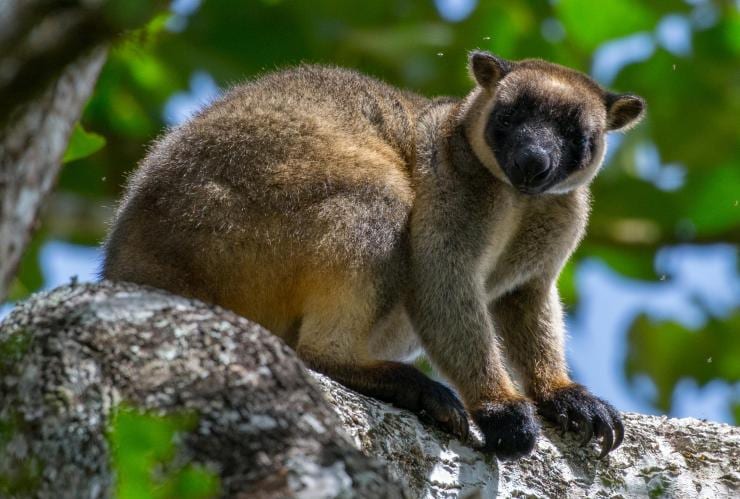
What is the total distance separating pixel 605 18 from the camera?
13.4 m

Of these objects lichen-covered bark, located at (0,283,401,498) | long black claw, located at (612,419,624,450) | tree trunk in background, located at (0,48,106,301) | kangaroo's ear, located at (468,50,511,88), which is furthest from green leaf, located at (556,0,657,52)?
tree trunk in background, located at (0,48,106,301)

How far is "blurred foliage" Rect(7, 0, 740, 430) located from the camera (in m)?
13.0

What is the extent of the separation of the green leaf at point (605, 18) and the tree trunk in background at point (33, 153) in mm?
9925

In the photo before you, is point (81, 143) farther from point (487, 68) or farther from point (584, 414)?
point (487, 68)

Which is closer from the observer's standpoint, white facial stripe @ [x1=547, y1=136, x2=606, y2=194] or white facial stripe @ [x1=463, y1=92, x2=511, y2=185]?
white facial stripe @ [x1=463, y1=92, x2=511, y2=185]

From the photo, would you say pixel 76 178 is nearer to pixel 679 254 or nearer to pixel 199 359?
pixel 679 254

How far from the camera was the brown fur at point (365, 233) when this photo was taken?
819 centimetres

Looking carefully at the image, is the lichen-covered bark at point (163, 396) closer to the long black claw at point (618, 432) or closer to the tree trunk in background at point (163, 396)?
the tree trunk in background at point (163, 396)

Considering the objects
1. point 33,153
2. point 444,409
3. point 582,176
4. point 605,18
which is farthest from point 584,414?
point 605,18

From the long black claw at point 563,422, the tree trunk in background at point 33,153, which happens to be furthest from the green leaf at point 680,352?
the tree trunk in background at point 33,153

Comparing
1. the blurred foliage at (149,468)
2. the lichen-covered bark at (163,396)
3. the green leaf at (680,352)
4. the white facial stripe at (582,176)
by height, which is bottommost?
the green leaf at (680,352)

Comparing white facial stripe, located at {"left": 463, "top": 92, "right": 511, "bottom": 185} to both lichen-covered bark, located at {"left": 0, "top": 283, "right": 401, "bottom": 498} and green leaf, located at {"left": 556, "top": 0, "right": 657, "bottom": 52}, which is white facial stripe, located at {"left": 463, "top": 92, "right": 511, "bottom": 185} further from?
lichen-covered bark, located at {"left": 0, "top": 283, "right": 401, "bottom": 498}

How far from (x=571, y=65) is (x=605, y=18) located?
872 millimetres

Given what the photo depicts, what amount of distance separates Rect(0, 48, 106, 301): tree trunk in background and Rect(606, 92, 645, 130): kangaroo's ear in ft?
22.5
